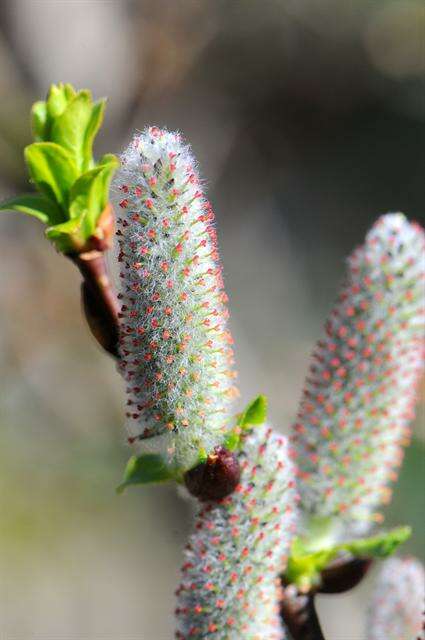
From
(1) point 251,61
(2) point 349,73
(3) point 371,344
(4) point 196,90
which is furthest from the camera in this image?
(2) point 349,73

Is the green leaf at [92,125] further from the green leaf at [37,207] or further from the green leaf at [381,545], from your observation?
the green leaf at [381,545]

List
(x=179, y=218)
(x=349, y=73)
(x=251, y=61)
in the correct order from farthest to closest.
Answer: (x=349, y=73) → (x=251, y=61) → (x=179, y=218)

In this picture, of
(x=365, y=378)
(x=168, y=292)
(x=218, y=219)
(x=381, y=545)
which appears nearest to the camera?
(x=168, y=292)

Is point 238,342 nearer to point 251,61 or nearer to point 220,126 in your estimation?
point 220,126

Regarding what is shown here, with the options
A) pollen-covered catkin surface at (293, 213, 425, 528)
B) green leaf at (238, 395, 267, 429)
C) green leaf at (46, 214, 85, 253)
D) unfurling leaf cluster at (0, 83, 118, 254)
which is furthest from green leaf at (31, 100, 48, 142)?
pollen-covered catkin surface at (293, 213, 425, 528)

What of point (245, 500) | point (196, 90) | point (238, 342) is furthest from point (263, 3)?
point (245, 500)

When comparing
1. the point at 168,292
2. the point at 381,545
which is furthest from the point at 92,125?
the point at 381,545

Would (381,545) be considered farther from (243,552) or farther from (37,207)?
(37,207)
